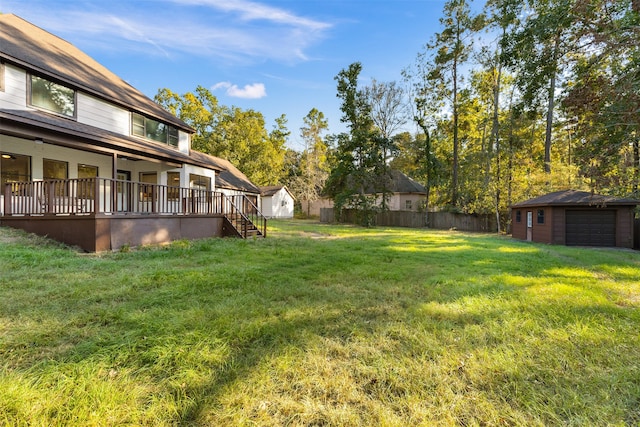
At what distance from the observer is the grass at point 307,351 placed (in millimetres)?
1846

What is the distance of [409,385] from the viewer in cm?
213

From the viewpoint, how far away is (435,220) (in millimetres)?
24297

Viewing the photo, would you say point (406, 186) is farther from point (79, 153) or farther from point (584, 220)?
point (79, 153)

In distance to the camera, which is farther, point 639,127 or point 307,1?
point 307,1

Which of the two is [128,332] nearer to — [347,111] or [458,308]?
[458,308]

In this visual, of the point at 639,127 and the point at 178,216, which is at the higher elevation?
the point at 639,127

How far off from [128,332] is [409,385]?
2.53m

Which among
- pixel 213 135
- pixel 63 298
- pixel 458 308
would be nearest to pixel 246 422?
pixel 458 308

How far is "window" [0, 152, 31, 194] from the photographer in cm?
929

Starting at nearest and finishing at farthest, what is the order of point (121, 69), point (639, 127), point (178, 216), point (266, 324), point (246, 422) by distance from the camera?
1. point (246, 422)
2. point (266, 324)
3. point (639, 127)
4. point (178, 216)
5. point (121, 69)

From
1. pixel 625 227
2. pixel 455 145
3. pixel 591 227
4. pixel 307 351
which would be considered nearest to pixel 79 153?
pixel 307 351

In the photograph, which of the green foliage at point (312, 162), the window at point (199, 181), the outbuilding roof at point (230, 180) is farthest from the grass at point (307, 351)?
the green foliage at point (312, 162)

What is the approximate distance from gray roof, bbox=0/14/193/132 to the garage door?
1916cm

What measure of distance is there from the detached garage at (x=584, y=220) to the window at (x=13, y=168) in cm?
2089
